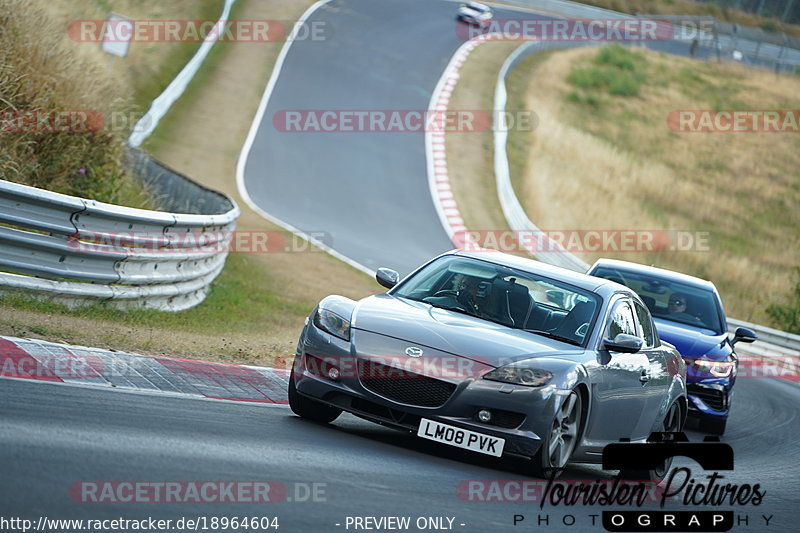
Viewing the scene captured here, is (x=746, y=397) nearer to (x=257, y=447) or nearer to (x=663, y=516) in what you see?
(x=663, y=516)

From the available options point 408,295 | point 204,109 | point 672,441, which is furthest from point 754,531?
point 204,109

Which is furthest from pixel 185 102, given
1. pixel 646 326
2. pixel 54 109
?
pixel 646 326

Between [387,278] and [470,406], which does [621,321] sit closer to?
[387,278]

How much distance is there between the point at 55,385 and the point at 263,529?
112 inches

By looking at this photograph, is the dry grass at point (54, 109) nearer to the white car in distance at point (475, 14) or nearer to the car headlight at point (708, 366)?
the car headlight at point (708, 366)

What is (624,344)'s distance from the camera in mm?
8109

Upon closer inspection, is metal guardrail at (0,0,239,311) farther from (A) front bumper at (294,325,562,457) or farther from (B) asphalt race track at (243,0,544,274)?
(B) asphalt race track at (243,0,544,274)

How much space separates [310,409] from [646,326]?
10.0ft

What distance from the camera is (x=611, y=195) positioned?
39281mm

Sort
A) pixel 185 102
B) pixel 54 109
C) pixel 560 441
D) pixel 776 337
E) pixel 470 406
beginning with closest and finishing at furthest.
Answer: pixel 470 406 → pixel 560 441 → pixel 54 109 → pixel 776 337 → pixel 185 102

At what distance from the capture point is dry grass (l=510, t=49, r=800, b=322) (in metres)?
35.3

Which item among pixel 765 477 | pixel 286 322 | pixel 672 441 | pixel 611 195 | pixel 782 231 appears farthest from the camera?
pixel 782 231

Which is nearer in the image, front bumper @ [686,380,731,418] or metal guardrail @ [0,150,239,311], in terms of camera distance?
metal guardrail @ [0,150,239,311]

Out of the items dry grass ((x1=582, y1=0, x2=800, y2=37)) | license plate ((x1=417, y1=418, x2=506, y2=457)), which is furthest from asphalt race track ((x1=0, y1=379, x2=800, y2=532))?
dry grass ((x1=582, y1=0, x2=800, y2=37))
